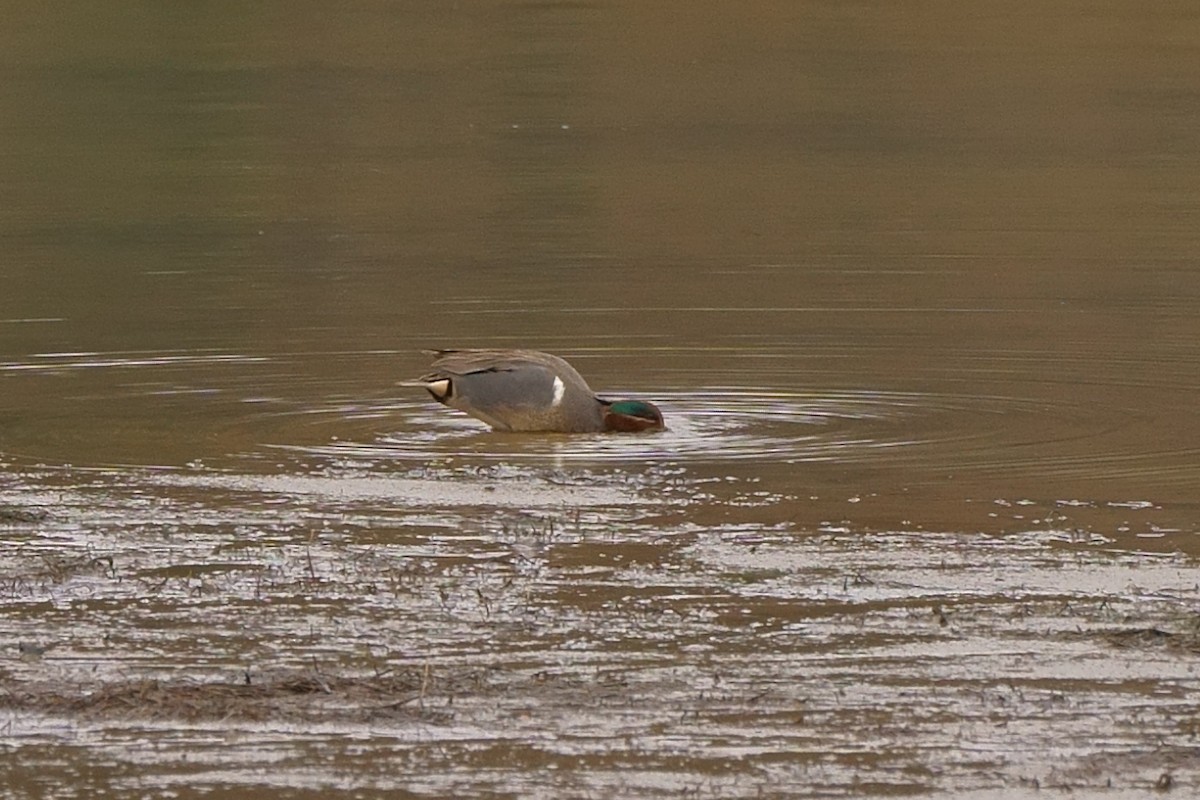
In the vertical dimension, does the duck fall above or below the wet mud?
above

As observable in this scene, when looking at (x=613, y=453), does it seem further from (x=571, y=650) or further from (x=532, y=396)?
(x=571, y=650)

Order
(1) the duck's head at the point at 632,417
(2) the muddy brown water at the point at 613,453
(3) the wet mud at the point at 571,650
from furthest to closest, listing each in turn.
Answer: (1) the duck's head at the point at 632,417
(2) the muddy brown water at the point at 613,453
(3) the wet mud at the point at 571,650

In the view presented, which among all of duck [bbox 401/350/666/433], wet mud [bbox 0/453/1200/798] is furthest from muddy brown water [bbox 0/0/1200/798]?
duck [bbox 401/350/666/433]

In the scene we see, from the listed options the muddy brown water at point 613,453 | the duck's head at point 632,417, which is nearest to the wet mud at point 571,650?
the muddy brown water at point 613,453

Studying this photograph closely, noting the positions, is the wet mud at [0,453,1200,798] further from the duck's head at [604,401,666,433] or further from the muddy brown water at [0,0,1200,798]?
the duck's head at [604,401,666,433]

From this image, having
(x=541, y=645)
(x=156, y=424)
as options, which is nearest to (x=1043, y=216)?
(x=156, y=424)

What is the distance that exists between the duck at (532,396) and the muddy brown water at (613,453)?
4.9 inches

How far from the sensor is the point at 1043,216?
735 inches

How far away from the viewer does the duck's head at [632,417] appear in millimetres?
10812

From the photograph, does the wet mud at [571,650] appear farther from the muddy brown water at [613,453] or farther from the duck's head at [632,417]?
the duck's head at [632,417]

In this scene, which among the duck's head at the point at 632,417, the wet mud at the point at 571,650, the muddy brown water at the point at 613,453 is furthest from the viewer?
the duck's head at the point at 632,417

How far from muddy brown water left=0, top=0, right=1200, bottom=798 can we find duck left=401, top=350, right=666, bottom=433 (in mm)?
124

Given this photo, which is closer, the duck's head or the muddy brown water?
the muddy brown water

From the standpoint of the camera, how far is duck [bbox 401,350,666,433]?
1084 centimetres
